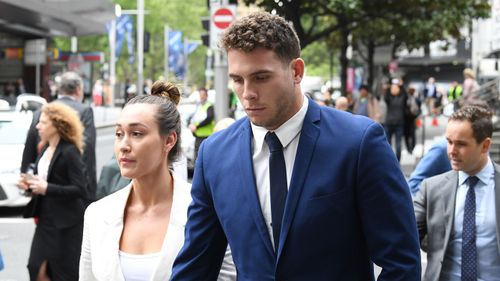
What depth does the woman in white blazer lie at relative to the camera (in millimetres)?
4184

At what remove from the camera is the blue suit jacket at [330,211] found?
3.37 m

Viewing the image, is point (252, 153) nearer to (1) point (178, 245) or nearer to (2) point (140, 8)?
(1) point (178, 245)

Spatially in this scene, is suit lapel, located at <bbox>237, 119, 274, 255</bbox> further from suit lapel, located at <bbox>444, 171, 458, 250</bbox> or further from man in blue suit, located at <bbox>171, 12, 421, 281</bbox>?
suit lapel, located at <bbox>444, 171, 458, 250</bbox>

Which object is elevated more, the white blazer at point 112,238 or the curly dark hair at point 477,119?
the curly dark hair at point 477,119

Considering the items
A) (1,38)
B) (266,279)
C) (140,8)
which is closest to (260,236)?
(266,279)

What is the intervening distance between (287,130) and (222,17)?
15.1 m

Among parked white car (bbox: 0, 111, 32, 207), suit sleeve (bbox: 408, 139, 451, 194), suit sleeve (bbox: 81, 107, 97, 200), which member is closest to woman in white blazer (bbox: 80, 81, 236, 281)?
suit sleeve (bbox: 408, 139, 451, 194)

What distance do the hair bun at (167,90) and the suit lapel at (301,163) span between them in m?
1.77

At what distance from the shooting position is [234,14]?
18422 millimetres

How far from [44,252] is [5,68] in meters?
43.7

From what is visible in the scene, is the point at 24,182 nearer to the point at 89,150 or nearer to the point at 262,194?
the point at 89,150

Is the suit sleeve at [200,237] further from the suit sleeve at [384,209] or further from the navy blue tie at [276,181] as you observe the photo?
the suit sleeve at [384,209]

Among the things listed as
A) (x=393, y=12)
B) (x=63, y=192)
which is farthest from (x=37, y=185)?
(x=393, y=12)

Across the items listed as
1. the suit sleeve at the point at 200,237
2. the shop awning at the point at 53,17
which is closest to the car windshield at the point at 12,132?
the suit sleeve at the point at 200,237
